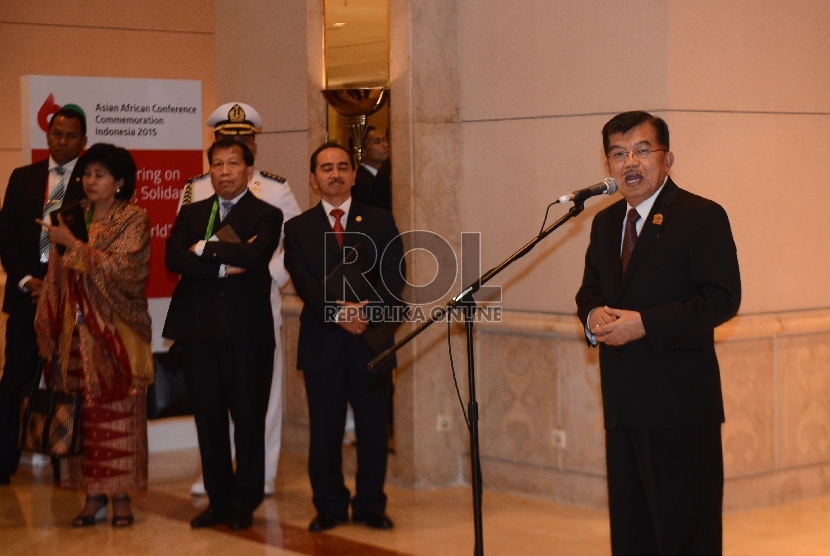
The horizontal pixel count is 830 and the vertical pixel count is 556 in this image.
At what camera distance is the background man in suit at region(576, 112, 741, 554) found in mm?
3510

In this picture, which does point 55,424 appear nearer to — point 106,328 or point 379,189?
point 106,328

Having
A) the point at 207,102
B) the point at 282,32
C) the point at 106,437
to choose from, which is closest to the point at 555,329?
the point at 106,437

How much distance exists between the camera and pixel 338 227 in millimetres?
5461

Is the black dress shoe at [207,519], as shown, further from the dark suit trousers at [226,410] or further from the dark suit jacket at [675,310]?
the dark suit jacket at [675,310]

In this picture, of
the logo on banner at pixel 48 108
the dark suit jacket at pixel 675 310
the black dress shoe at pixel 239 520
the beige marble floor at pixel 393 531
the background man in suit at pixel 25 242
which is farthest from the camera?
the logo on banner at pixel 48 108

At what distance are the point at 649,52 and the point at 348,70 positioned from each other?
1.75m

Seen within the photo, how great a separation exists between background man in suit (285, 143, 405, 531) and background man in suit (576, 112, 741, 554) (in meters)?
1.90

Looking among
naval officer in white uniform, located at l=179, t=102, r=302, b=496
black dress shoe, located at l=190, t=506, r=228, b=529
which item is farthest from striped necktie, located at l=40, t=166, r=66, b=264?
black dress shoe, located at l=190, t=506, r=228, b=529

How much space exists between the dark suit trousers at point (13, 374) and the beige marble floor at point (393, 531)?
28 cm

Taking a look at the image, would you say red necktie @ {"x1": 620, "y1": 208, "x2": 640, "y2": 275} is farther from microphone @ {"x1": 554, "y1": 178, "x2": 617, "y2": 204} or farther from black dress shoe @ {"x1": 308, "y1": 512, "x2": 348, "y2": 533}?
black dress shoe @ {"x1": 308, "y1": 512, "x2": 348, "y2": 533}

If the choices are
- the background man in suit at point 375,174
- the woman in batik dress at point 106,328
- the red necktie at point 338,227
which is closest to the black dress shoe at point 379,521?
the woman in batik dress at point 106,328

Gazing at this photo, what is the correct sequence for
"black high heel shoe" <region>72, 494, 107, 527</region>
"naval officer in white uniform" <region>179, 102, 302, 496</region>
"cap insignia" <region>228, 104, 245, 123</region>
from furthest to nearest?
1. "cap insignia" <region>228, 104, 245, 123</region>
2. "naval officer in white uniform" <region>179, 102, 302, 496</region>
3. "black high heel shoe" <region>72, 494, 107, 527</region>

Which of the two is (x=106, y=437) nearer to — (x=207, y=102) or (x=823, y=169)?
(x=823, y=169)

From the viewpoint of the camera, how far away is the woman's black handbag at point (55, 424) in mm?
5398
